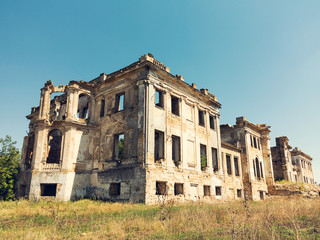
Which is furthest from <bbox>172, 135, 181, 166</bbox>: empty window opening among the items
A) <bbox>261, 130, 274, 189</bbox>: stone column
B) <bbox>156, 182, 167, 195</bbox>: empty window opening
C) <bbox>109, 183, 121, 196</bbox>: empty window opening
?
<bbox>261, 130, 274, 189</bbox>: stone column

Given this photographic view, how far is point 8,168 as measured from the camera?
1686 centimetres

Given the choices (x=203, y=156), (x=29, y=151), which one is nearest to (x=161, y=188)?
(x=203, y=156)

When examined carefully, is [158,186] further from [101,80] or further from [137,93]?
[101,80]

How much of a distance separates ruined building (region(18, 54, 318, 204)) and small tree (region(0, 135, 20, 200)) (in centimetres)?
60

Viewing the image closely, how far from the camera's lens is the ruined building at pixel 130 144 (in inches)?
573

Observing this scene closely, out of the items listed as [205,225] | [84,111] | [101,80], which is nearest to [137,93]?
[101,80]

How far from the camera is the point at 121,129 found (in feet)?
52.1

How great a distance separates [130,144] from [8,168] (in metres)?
9.28

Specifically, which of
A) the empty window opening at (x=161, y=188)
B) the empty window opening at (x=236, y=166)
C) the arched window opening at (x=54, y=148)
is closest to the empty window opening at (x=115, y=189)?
the empty window opening at (x=161, y=188)

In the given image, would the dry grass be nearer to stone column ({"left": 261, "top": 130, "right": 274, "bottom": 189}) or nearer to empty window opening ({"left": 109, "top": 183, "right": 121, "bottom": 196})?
empty window opening ({"left": 109, "top": 183, "right": 121, "bottom": 196})

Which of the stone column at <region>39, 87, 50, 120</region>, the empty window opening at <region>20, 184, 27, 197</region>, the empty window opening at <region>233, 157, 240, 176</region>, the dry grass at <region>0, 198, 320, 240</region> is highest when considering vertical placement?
the stone column at <region>39, 87, 50, 120</region>

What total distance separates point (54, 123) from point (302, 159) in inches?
1775

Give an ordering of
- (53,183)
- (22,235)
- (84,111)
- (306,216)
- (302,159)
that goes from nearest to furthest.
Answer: (22,235), (306,216), (53,183), (84,111), (302,159)

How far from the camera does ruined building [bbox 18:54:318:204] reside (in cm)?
1456
